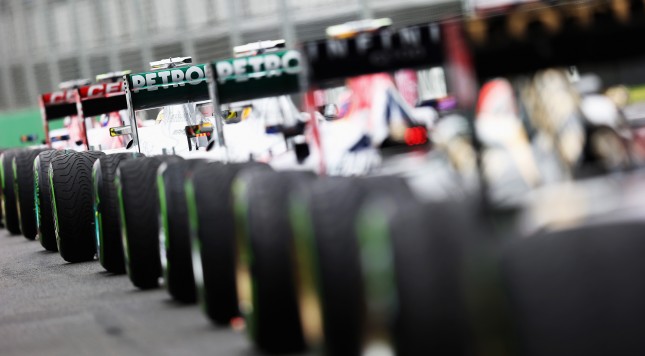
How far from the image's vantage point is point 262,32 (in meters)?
25.9

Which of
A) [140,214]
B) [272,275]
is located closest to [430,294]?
[272,275]

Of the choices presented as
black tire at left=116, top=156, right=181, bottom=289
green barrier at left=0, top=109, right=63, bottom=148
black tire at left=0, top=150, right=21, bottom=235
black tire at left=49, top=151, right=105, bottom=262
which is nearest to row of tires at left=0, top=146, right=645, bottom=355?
black tire at left=116, top=156, right=181, bottom=289

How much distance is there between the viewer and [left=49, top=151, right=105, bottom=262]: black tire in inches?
508

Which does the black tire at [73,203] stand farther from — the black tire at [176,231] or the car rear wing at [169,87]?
the black tire at [176,231]

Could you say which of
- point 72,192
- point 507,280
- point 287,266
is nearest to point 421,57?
point 287,266

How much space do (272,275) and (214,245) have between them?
3.65 feet

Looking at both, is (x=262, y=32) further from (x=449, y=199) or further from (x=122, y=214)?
(x=449, y=199)

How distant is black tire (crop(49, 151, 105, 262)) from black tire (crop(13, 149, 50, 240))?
3.06m

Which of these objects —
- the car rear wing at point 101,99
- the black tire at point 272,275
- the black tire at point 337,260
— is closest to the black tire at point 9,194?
the car rear wing at point 101,99

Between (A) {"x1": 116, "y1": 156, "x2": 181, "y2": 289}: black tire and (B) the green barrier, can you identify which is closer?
(A) {"x1": 116, "y1": 156, "x2": 181, "y2": 289}: black tire

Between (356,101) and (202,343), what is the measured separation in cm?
216

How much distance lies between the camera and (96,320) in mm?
9117

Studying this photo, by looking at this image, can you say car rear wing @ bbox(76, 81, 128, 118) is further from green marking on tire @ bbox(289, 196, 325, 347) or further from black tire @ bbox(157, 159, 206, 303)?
green marking on tire @ bbox(289, 196, 325, 347)

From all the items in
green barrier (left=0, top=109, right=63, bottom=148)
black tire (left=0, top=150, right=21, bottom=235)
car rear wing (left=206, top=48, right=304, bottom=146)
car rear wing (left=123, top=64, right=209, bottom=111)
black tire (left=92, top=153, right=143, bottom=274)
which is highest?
car rear wing (left=206, top=48, right=304, bottom=146)
